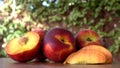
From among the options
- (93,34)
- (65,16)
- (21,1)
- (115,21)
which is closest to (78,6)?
(65,16)

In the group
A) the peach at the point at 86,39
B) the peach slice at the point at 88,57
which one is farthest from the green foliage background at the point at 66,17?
the peach slice at the point at 88,57

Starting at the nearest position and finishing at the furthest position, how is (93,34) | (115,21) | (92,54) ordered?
(92,54) → (93,34) → (115,21)

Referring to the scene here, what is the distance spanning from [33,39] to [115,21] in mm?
2769

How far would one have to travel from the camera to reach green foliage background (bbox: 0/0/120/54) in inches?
134

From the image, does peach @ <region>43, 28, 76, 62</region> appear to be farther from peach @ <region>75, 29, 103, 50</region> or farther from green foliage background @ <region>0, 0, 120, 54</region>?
green foliage background @ <region>0, 0, 120, 54</region>

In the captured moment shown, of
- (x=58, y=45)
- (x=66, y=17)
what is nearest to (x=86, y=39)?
(x=58, y=45)

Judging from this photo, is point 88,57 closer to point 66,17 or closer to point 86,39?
point 86,39

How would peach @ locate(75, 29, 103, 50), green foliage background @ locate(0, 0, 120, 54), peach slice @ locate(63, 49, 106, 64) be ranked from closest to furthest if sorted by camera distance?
peach slice @ locate(63, 49, 106, 64) < peach @ locate(75, 29, 103, 50) < green foliage background @ locate(0, 0, 120, 54)

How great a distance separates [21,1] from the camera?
3.62 m

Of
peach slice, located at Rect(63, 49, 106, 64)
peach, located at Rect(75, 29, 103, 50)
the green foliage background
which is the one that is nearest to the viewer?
peach slice, located at Rect(63, 49, 106, 64)

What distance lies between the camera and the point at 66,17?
354 centimetres

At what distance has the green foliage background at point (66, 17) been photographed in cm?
341

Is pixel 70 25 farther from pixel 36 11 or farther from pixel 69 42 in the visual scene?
pixel 69 42

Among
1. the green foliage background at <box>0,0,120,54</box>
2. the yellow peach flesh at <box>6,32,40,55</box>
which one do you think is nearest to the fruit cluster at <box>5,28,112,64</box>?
the yellow peach flesh at <box>6,32,40,55</box>
